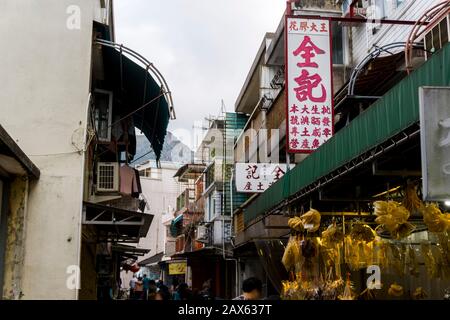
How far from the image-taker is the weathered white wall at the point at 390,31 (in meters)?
12.3

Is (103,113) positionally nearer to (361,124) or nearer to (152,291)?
(152,291)

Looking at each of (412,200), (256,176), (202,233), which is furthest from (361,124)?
(202,233)

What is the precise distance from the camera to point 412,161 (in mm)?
7535

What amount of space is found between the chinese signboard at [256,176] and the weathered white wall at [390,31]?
408 centimetres

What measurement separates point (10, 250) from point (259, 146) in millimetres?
12570

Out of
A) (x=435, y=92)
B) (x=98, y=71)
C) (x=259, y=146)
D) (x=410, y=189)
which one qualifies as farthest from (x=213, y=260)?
(x=435, y=92)

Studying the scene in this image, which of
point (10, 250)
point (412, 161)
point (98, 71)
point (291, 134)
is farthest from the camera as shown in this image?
point (98, 71)

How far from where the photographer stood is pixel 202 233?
33.9 m

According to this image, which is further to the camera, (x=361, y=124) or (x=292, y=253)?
(x=292, y=253)

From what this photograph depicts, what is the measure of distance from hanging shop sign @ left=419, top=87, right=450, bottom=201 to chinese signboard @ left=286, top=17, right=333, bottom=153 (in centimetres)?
730

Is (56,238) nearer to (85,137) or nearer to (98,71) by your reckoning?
(85,137)

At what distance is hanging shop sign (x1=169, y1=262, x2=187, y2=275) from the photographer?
144 feet

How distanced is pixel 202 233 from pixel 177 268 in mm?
11035
